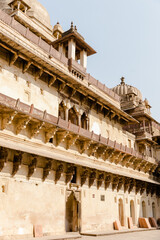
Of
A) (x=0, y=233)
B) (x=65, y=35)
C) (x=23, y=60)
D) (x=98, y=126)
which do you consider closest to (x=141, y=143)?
(x=98, y=126)

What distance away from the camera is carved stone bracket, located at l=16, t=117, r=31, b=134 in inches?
462

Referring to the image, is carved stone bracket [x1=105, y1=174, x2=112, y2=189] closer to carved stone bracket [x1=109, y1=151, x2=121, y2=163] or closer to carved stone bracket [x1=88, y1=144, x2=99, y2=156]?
carved stone bracket [x1=109, y1=151, x2=121, y2=163]

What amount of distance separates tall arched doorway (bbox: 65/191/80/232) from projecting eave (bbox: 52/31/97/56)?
966 centimetres

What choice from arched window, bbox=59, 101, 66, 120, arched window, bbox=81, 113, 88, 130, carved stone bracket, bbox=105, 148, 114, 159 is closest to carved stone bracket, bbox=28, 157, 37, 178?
arched window, bbox=59, 101, 66, 120

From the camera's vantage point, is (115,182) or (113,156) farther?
(113,156)

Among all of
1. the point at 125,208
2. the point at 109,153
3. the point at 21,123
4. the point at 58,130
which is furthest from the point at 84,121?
the point at 125,208

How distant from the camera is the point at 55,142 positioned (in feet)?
46.1

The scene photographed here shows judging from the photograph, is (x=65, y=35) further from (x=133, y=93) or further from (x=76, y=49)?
(x=133, y=93)

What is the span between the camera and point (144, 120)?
2744 centimetres

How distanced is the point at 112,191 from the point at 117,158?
2406mm

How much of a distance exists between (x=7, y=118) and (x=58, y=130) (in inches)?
124

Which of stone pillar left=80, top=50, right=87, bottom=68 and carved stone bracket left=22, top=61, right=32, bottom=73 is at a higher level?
stone pillar left=80, top=50, right=87, bottom=68

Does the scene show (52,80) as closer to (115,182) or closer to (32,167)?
(32,167)

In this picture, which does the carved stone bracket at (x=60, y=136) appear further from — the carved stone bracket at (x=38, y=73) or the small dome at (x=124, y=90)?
the small dome at (x=124, y=90)
